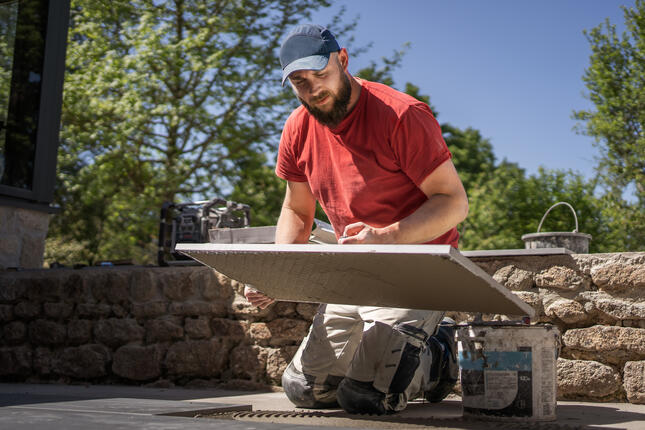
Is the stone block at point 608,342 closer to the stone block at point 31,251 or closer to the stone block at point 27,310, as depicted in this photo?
the stone block at point 27,310

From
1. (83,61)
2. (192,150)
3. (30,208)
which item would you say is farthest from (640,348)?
(83,61)

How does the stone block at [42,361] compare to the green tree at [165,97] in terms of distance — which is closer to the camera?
the stone block at [42,361]

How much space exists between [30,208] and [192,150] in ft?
28.6

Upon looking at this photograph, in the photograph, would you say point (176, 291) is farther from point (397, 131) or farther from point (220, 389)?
point (397, 131)

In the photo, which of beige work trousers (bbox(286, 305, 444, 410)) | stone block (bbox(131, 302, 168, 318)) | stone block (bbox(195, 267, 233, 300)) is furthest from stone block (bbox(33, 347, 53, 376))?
beige work trousers (bbox(286, 305, 444, 410))

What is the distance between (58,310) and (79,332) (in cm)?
21

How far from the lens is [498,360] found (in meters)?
2.17

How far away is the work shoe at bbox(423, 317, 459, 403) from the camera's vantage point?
102 inches

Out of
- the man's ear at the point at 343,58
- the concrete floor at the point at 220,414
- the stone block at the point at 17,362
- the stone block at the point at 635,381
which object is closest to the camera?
the concrete floor at the point at 220,414

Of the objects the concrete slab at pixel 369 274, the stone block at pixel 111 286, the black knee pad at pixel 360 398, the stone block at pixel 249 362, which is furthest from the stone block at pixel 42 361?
the black knee pad at pixel 360 398

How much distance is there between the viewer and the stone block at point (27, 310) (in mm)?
4000

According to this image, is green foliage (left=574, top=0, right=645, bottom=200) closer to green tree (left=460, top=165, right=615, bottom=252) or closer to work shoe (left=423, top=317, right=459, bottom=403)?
green tree (left=460, top=165, right=615, bottom=252)

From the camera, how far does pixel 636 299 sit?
2.88 m

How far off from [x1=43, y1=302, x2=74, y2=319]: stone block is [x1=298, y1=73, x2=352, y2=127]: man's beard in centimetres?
247
